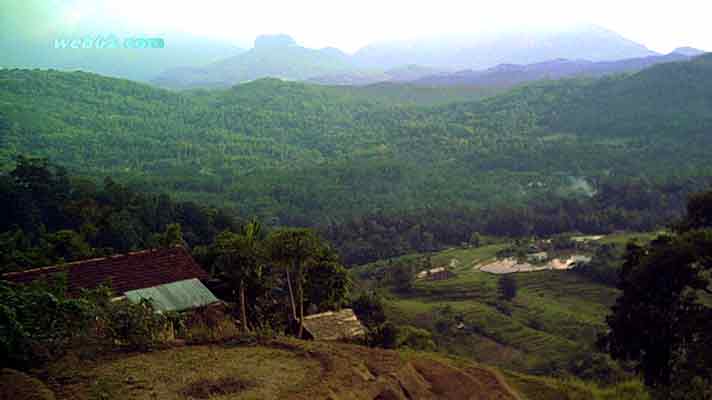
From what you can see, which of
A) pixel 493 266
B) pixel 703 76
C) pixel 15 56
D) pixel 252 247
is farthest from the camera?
pixel 703 76

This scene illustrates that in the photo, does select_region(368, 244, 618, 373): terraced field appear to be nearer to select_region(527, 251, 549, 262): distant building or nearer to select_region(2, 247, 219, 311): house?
select_region(527, 251, 549, 262): distant building

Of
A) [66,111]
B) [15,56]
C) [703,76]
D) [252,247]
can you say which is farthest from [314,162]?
[252,247]

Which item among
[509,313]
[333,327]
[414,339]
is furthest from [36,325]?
[509,313]

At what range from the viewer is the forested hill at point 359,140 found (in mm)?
78688

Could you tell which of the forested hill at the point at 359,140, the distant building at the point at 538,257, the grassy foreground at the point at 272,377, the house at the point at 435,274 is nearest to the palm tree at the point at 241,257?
the grassy foreground at the point at 272,377

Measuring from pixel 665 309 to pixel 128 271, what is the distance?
13966mm

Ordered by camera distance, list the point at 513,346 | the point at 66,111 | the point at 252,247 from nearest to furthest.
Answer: the point at 252,247, the point at 513,346, the point at 66,111

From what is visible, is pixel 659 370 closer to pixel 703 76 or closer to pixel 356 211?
pixel 356 211

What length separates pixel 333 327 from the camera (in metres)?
12.7

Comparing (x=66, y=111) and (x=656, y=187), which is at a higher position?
(x=66, y=111)

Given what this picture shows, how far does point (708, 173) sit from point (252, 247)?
239ft

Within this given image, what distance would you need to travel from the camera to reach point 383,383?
24.3 ft

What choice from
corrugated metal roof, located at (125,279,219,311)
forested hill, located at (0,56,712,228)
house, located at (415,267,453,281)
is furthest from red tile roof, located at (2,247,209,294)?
forested hill, located at (0,56,712,228)

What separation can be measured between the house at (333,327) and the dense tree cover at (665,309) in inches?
264
